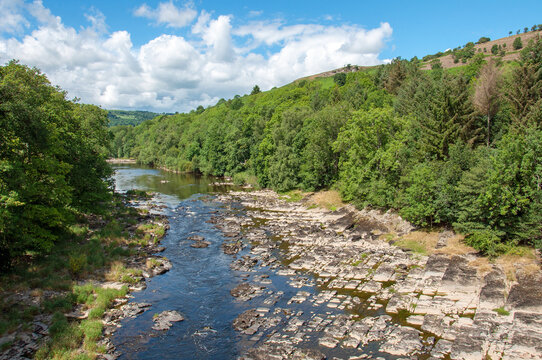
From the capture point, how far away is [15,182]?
24641mm

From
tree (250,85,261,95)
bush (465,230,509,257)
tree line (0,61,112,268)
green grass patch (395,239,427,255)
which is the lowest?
green grass patch (395,239,427,255)

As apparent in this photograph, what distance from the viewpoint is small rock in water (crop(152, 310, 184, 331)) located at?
2211 centimetres

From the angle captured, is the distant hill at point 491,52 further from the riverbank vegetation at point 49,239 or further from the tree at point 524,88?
the riverbank vegetation at point 49,239

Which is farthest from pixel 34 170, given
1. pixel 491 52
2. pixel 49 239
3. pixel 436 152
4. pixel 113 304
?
pixel 491 52

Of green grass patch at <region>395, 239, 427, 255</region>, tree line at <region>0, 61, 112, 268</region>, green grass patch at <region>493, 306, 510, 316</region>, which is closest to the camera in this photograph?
green grass patch at <region>493, 306, 510, 316</region>

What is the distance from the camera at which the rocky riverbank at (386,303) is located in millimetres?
19172

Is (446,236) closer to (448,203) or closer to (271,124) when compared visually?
(448,203)

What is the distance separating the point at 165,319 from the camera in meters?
22.9

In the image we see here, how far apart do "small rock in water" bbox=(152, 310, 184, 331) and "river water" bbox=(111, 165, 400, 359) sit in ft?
1.18

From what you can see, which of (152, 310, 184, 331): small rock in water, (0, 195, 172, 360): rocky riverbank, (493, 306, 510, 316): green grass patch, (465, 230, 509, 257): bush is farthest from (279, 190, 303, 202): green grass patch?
(493, 306, 510, 316): green grass patch

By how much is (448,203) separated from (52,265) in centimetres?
3630

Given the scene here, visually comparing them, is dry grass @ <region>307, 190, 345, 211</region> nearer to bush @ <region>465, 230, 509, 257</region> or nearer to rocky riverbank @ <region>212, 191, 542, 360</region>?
rocky riverbank @ <region>212, 191, 542, 360</region>

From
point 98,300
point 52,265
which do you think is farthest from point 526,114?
point 52,265

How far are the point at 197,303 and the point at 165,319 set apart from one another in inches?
117
